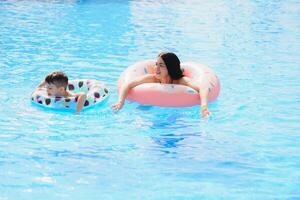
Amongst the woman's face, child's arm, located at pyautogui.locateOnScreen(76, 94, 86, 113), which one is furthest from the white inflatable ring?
the woman's face

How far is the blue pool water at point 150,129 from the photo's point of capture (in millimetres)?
3840

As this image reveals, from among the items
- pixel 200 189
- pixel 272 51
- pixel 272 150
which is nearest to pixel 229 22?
pixel 272 51

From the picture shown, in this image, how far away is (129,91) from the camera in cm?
558

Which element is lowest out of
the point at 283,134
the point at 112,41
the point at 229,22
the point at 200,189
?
the point at 200,189

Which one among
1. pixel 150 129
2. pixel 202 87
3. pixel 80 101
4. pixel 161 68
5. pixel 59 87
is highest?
pixel 161 68

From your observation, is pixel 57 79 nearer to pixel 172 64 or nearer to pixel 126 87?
pixel 126 87

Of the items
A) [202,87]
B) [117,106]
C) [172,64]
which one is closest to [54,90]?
[117,106]

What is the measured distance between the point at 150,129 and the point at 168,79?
0.84 metres

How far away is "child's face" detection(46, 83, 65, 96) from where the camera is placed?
210 inches

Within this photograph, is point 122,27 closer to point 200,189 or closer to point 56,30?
point 56,30

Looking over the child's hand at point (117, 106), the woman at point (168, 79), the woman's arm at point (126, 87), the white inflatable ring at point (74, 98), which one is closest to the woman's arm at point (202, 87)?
the woman at point (168, 79)

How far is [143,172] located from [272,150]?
1183mm

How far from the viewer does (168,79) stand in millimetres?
5664

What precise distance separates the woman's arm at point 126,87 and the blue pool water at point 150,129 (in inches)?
4.3
